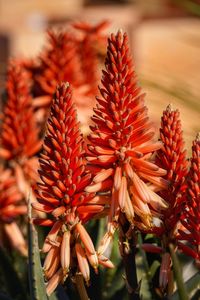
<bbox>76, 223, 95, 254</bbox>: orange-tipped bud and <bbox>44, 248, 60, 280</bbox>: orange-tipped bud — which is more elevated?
<bbox>76, 223, 95, 254</bbox>: orange-tipped bud

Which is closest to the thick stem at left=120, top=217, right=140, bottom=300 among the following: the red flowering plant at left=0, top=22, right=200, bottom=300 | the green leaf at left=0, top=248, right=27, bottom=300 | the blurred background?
the red flowering plant at left=0, top=22, right=200, bottom=300

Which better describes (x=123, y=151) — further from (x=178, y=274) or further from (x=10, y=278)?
(x=10, y=278)

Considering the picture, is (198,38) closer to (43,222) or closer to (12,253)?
(12,253)

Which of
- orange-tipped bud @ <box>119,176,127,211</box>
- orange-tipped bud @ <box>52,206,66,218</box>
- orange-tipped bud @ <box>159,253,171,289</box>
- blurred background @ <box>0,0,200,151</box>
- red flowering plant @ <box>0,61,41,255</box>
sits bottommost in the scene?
orange-tipped bud @ <box>159,253,171,289</box>

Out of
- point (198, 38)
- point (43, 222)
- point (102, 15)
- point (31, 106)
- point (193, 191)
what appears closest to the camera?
point (193, 191)

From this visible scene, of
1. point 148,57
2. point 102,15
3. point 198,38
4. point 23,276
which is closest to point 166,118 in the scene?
point 23,276

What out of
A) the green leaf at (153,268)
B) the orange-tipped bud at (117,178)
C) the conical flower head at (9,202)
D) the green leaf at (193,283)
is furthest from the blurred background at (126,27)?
the orange-tipped bud at (117,178)

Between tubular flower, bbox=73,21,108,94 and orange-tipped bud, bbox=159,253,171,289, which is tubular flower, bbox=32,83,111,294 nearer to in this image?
orange-tipped bud, bbox=159,253,171,289
